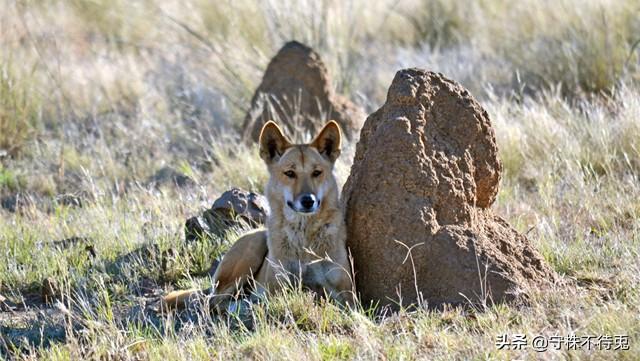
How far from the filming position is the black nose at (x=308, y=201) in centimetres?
679

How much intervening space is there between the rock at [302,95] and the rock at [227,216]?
8.67 ft

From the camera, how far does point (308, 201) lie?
6.79 meters

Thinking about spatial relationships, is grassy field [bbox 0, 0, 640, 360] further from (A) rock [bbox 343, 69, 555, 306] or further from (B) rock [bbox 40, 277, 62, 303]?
(A) rock [bbox 343, 69, 555, 306]

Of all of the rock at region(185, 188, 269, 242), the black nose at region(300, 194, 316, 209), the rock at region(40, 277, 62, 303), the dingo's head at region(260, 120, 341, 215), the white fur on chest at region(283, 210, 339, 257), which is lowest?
the rock at region(40, 277, 62, 303)

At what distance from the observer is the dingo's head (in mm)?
6887

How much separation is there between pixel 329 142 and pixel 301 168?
325 mm

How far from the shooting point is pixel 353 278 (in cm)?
680

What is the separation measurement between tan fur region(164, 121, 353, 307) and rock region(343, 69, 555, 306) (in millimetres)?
214

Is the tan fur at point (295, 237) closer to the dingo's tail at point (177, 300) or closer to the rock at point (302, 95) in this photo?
the dingo's tail at point (177, 300)

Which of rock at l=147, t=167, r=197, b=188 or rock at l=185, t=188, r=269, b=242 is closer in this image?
rock at l=185, t=188, r=269, b=242

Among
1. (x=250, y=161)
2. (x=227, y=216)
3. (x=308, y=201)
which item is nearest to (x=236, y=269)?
(x=308, y=201)

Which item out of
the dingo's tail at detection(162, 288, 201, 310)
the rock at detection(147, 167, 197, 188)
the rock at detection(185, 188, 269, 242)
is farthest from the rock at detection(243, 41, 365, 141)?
the dingo's tail at detection(162, 288, 201, 310)

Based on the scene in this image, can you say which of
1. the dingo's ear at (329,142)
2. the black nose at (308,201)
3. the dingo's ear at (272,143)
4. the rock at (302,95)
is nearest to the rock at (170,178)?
the rock at (302,95)

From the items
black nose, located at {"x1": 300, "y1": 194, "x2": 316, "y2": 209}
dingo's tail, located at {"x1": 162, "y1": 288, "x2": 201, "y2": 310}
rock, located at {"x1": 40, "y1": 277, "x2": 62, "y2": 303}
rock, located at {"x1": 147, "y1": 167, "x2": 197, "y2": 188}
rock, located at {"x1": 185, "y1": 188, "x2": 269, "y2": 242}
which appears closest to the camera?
black nose, located at {"x1": 300, "y1": 194, "x2": 316, "y2": 209}
